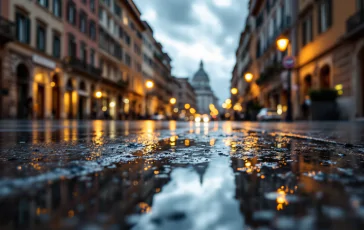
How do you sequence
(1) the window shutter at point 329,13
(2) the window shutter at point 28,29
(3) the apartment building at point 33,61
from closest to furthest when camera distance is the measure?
(1) the window shutter at point 329,13
(3) the apartment building at point 33,61
(2) the window shutter at point 28,29

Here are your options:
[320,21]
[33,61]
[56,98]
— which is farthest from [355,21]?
[56,98]

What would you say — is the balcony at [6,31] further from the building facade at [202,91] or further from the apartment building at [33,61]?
the building facade at [202,91]

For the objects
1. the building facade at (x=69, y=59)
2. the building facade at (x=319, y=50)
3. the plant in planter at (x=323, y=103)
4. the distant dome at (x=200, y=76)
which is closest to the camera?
the building facade at (x=319, y=50)

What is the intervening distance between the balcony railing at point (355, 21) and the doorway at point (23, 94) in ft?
63.3

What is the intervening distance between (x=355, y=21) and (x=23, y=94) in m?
20.8

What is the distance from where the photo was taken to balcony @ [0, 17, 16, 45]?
17703 mm

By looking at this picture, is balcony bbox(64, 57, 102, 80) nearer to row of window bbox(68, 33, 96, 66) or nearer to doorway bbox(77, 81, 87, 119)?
row of window bbox(68, 33, 96, 66)

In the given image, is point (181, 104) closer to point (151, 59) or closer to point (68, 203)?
point (151, 59)

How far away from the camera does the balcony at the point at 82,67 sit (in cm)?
2759

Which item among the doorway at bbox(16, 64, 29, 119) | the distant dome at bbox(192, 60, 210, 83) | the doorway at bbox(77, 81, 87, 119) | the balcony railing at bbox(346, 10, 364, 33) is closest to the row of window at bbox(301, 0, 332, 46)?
the balcony railing at bbox(346, 10, 364, 33)

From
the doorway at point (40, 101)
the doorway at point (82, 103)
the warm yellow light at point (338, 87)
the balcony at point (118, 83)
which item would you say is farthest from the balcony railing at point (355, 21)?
the balcony at point (118, 83)

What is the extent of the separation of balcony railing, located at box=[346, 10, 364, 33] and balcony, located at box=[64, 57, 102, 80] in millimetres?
21624

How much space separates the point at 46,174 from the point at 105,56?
38368mm

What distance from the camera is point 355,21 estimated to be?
15625 mm
